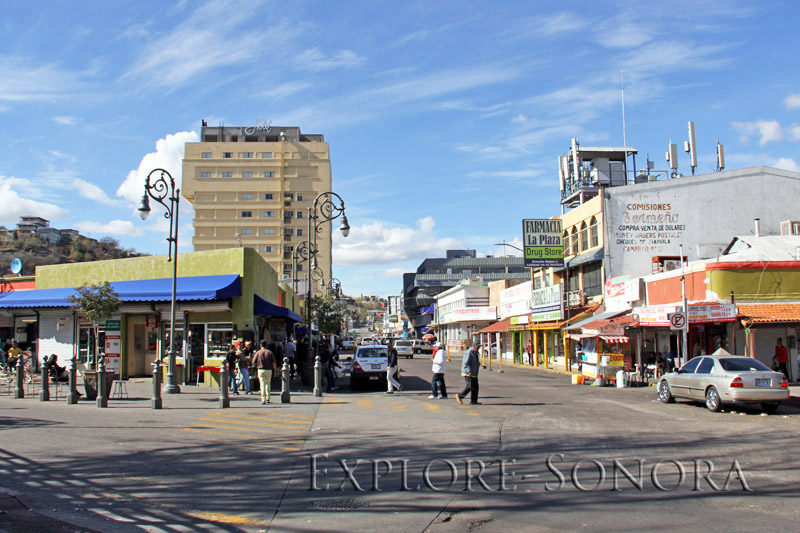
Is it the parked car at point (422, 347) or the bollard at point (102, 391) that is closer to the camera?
the bollard at point (102, 391)

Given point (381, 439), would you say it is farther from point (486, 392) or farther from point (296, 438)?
point (486, 392)

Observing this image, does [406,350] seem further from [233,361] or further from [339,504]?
[339,504]

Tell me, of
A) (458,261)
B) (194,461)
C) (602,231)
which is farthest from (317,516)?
(458,261)

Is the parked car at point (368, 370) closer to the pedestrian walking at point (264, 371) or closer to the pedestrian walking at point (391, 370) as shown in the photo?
the pedestrian walking at point (391, 370)

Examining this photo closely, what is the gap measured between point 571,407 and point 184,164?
278 feet

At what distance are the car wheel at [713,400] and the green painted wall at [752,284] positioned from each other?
8.65 metres

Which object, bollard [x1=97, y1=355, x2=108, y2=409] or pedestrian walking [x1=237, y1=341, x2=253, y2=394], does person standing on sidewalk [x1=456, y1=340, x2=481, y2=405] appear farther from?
bollard [x1=97, y1=355, x2=108, y2=409]

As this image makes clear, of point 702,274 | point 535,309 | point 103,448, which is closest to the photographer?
point 103,448

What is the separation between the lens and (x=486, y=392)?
22141 millimetres

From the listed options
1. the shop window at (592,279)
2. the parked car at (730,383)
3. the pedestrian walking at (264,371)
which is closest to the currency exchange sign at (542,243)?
the shop window at (592,279)

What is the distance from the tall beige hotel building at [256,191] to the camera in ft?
300

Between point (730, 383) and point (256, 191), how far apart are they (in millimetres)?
83481

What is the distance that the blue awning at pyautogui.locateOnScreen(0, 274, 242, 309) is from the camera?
Answer: 2138 centimetres

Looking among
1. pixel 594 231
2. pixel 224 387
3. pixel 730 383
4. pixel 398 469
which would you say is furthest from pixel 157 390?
pixel 594 231
